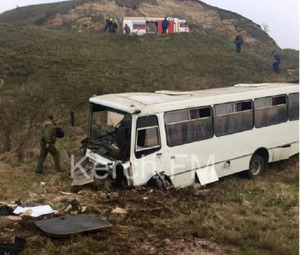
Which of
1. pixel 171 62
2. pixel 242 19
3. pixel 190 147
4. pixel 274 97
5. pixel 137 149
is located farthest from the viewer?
pixel 242 19

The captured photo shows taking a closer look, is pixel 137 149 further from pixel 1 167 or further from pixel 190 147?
pixel 1 167

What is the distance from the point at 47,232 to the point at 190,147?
487 cm

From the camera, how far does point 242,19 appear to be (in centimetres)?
5559

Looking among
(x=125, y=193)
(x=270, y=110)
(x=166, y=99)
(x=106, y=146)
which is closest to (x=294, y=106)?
(x=270, y=110)

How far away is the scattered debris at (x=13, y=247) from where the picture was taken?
18.9 ft

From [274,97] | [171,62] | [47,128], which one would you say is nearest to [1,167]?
[47,128]

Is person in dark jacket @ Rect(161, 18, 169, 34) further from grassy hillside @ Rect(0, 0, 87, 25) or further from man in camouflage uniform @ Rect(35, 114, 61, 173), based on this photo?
man in camouflage uniform @ Rect(35, 114, 61, 173)

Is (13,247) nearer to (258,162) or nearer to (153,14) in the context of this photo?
(258,162)

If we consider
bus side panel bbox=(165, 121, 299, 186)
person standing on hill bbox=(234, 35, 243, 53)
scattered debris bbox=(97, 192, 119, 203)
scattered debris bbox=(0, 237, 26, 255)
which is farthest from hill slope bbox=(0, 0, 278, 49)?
scattered debris bbox=(0, 237, 26, 255)

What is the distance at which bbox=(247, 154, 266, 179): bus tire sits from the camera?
39.6ft

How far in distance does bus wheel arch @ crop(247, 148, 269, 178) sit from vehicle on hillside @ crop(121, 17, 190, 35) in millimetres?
28000

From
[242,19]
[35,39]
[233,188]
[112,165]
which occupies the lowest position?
[233,188]

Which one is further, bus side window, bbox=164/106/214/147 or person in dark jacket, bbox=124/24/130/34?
person in dark jacket, bbox=124/24/130/34

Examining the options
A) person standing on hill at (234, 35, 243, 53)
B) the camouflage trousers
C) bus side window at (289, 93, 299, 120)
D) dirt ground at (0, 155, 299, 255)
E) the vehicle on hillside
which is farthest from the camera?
the vehicle on hillside
